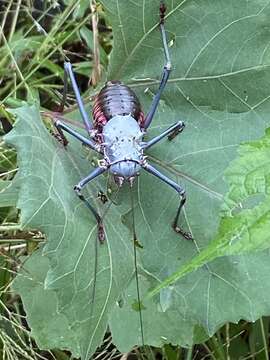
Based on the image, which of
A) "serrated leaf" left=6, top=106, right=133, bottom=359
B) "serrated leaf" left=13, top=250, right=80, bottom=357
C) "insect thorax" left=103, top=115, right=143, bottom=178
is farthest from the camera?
"serrated leaf" left=13, top=250, right=80, bottom=357

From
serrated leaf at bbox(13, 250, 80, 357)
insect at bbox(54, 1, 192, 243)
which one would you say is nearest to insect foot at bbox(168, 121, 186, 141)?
insect at bbox(54, 1, 192, 243)

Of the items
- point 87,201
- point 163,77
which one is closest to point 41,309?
point 87,201

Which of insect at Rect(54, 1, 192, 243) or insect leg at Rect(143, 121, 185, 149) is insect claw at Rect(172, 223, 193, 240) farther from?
insect leg at Rect(143, 121, 185, 149)

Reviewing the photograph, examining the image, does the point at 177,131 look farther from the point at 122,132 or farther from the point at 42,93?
the point at 42,93

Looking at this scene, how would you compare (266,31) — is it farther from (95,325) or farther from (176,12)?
(95,325)

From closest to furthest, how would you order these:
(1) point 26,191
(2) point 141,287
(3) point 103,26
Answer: (1) point 26,191 < (2) point 141,287 < (3) point 103,26

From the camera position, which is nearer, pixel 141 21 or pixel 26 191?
pixel 26 191

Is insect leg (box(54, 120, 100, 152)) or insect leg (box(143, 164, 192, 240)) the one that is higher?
insect leg (box(54, 120, 100, 152))

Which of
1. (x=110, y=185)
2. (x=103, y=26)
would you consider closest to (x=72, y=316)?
(x=110, y=185)
